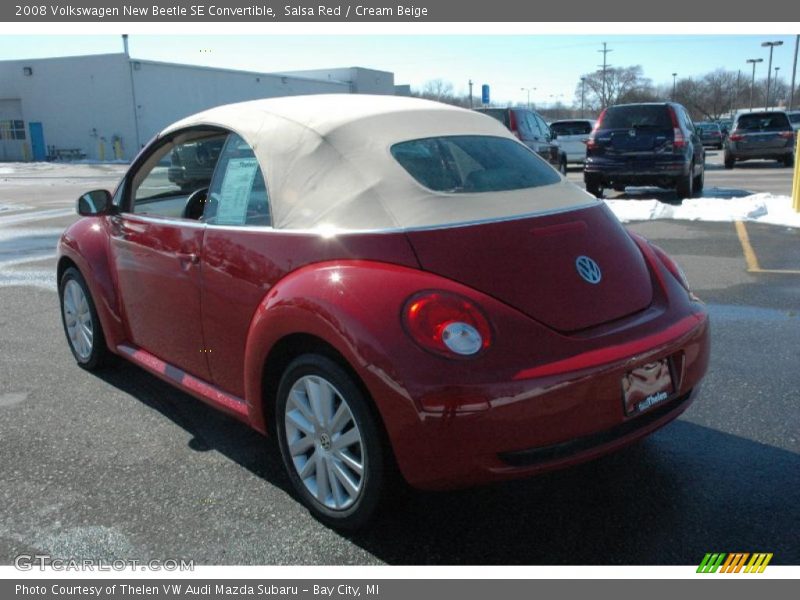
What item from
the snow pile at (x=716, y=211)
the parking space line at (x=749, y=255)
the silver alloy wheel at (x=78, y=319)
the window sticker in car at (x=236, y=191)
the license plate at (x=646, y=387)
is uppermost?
the window sticker in car at (x=236, y=191)

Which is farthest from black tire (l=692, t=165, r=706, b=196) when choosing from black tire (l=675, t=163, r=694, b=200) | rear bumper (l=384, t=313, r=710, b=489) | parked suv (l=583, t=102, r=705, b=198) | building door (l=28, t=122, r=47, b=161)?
building door (l=28, t=122, r=47, b=161)

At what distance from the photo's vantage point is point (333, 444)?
282cm

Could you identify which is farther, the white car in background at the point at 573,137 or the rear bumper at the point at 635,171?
the white car in background at the point at 573,137

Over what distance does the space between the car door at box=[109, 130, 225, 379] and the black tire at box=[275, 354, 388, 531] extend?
0.75 meters

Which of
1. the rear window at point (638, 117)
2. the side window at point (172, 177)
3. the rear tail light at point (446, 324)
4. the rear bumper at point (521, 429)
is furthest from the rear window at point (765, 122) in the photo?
the rear tail light at point (446, 324)

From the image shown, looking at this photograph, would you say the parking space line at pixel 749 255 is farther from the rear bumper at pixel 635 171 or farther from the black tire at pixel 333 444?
the black tire at pixel 333 444

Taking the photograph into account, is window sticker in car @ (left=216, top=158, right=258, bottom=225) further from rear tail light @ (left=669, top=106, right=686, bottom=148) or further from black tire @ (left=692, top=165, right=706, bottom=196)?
black tire @ (left=692, top=165, right=706, bottom=196)

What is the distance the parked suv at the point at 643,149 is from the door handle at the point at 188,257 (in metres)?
11.4

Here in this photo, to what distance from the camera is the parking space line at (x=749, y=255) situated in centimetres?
733

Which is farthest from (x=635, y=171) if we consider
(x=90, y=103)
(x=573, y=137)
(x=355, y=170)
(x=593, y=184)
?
(x=90, y=103)

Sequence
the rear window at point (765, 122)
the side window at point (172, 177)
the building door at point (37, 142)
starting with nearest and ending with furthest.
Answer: the side window at point (172, 177) < the rear window at point (765, 122) < the building door at point (37, 142)

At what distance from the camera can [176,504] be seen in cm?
313

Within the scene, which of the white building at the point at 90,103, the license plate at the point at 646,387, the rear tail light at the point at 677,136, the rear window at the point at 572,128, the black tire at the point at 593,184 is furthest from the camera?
the white building at the point at 90,103

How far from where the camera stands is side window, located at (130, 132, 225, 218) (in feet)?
13.2
